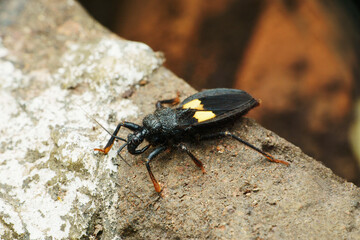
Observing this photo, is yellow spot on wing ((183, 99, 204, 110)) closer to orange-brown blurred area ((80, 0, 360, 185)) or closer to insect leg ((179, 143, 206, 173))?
insect leg ((179, 143, 206, 173))

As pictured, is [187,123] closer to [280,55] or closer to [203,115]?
[203,115]

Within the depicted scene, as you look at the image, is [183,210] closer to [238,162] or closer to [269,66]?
[238,162]

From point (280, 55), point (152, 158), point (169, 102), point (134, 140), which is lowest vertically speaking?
point (152, 158)

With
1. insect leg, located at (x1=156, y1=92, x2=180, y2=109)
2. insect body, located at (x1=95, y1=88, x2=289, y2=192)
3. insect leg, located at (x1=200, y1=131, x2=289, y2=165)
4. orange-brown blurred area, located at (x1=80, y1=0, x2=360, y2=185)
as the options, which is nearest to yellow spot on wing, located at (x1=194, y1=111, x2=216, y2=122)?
insect body, located at (x1=95, y1=88, x2=289, y2=192)

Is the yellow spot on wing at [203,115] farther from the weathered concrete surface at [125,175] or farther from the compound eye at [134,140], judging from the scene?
the compound eye at [134,140]

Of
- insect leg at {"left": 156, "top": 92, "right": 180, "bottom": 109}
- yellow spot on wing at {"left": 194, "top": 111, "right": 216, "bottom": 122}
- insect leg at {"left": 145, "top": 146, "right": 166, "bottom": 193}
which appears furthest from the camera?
insect leg at {"left": 156, "top": 92, "right": 180, "bottom": 109}

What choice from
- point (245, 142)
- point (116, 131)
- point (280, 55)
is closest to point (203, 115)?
point (245, 142)
